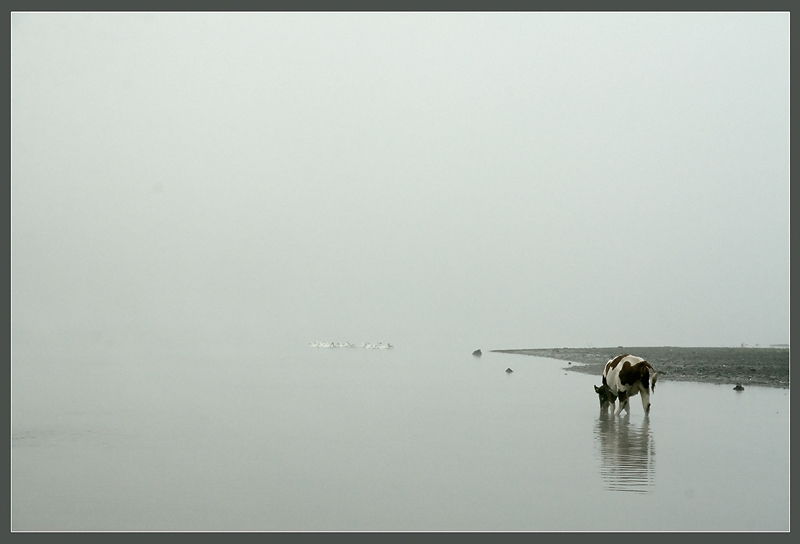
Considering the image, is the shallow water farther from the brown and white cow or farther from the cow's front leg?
the brown and white cow

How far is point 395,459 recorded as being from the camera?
16141 millimetres

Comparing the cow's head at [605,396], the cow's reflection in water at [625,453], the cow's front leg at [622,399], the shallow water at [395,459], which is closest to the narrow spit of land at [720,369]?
the shallow water at [395,459]

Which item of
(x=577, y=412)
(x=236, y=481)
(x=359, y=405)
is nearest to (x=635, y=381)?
(x=577, y=412)

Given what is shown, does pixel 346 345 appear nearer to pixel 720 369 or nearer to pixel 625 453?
pixel 720 369

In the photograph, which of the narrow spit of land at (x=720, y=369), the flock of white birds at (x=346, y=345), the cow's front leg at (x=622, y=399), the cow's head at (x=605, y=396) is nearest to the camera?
the cow's front leg at (x=622, y=399)

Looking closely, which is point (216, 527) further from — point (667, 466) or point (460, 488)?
point (667, 466)

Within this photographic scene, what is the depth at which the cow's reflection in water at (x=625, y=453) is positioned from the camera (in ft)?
45.5

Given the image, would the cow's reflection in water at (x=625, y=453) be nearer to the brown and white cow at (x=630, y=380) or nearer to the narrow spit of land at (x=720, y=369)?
the brown and white cow at (x=630, y=380)

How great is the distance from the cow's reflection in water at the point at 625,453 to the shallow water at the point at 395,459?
0.04 meters

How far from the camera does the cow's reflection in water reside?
13.9 m

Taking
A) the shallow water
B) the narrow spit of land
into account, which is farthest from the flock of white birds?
the shallow water

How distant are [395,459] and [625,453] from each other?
4.00m

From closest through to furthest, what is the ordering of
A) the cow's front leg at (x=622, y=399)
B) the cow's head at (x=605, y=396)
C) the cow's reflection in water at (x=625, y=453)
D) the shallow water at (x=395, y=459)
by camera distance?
the shallow water at (x=395, y=459), the cow's reflection in water at (x=625, y=453), the cow's front leg at (x=622, y=399), the cow's head at (x=605, y=396)

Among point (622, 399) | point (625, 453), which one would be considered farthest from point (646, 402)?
point (625, 453)
